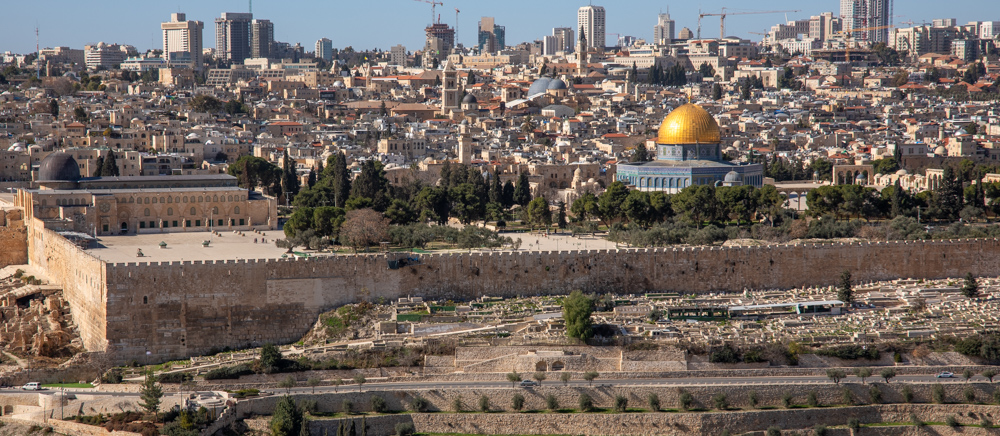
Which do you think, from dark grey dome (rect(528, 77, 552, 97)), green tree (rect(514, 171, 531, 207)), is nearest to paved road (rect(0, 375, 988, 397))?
green tree (rect(514, 171, 531, 207))

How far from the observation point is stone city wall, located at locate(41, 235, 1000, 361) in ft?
99.7

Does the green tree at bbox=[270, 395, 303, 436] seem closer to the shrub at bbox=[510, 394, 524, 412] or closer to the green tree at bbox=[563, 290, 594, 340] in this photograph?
the shrub at bbox=[510, 394, 524, 412]

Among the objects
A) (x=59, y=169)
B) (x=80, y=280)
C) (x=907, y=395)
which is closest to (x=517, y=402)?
(x=907, y=395)

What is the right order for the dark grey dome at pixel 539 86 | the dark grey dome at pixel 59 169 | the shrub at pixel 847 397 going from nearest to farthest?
the shrub at pixel 847 397 < the dark grey dome at pixel 59 169 < the dark grey dome at pixel 539 86

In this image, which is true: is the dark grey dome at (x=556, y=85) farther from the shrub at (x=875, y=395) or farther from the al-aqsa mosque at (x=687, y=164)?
the shrub at (x=875, y=395)

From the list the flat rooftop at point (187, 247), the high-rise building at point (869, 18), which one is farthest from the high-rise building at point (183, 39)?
the flat rooftop at point (187, 247)

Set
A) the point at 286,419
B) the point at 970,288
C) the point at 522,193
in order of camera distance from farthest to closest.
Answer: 1. the point at 522,193
2. the point at 970,288
3. the point at 286,419

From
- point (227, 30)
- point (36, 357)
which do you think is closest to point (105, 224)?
point (36, 357)

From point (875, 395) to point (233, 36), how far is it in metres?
141

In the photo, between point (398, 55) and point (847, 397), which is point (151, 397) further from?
point (398, 55)

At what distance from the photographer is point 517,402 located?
26.8 metres

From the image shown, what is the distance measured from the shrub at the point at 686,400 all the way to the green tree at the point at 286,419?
6783mm

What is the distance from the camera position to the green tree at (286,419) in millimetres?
25219

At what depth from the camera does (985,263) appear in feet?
115
